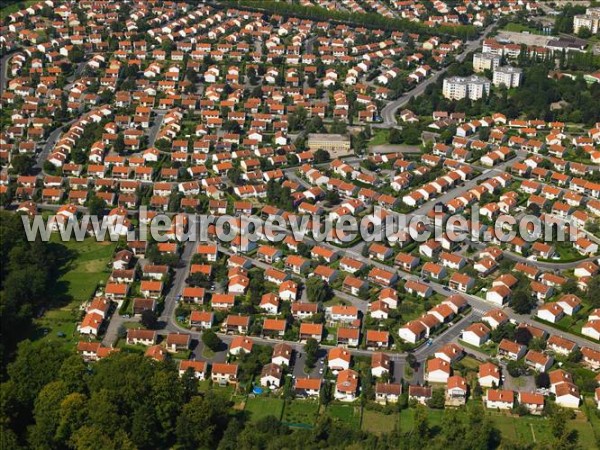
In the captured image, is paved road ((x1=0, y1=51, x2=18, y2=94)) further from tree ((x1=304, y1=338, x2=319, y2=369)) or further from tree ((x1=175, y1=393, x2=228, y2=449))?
tree ((x1=175, y1=393, x2=228, y2=449))

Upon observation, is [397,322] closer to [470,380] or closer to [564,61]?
[470,380]

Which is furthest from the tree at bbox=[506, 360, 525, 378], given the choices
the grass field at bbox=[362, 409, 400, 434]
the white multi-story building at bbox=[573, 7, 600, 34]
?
the white multi-story building at bbox=[573, 7, 600, 34]

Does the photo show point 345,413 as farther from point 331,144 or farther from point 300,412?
point 331,144

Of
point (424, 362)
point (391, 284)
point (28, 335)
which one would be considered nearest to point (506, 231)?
point (391, 284)

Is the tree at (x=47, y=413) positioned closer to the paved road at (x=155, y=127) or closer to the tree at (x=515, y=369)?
the tree at (x=515, y=369)

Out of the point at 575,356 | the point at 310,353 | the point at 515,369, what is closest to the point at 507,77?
the point at 575,356
